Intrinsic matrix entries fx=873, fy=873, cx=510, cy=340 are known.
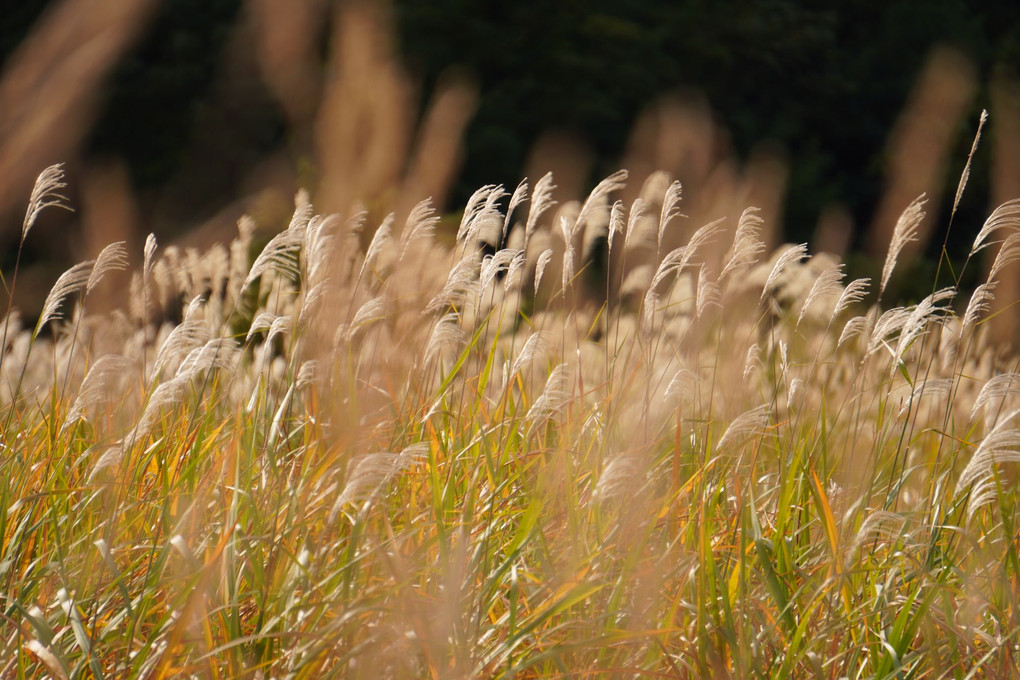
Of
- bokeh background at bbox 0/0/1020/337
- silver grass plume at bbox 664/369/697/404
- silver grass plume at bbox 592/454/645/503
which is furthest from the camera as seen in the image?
bokeh background at bbox 0/0/1020/337

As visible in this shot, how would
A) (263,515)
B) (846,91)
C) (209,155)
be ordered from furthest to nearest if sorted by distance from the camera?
(846,91) < (209,155) < (263,515)

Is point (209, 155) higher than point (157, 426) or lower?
higher

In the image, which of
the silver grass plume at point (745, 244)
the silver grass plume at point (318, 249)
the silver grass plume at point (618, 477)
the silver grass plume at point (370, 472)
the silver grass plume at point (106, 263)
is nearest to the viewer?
the silver grass plume at point (370, 472)

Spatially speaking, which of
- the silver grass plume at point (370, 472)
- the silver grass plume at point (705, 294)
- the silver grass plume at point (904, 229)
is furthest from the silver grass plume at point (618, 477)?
the silver grass plume at point (904, 229)

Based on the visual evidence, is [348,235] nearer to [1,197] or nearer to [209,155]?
[1,197]

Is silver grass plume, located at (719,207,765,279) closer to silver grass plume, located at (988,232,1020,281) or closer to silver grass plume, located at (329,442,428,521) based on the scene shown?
silver grass plume, located at (988,232,1020,281)

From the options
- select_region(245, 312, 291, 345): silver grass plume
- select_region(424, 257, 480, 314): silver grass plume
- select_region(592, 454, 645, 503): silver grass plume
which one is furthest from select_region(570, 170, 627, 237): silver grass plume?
select_region(245, 312, 291, 345): silver grass plume

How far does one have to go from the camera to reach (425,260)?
2.91 metres

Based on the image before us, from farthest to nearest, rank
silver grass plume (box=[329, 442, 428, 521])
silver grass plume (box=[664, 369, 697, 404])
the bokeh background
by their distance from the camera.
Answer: the bokeh background
silver grass plume (box=[664, 369, 697, 404])
silver grass plume (box=[329, 442, 428, 521])

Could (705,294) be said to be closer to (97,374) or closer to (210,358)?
(210,358)

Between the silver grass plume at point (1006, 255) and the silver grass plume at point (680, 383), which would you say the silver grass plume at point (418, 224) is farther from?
the silver grass plume at point (1006, 255)

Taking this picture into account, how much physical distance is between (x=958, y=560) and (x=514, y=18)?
62.6 ft

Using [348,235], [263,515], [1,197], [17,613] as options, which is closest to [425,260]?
[348,235]

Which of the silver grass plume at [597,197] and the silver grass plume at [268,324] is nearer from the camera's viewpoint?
the silver grass plume at [268,324]
